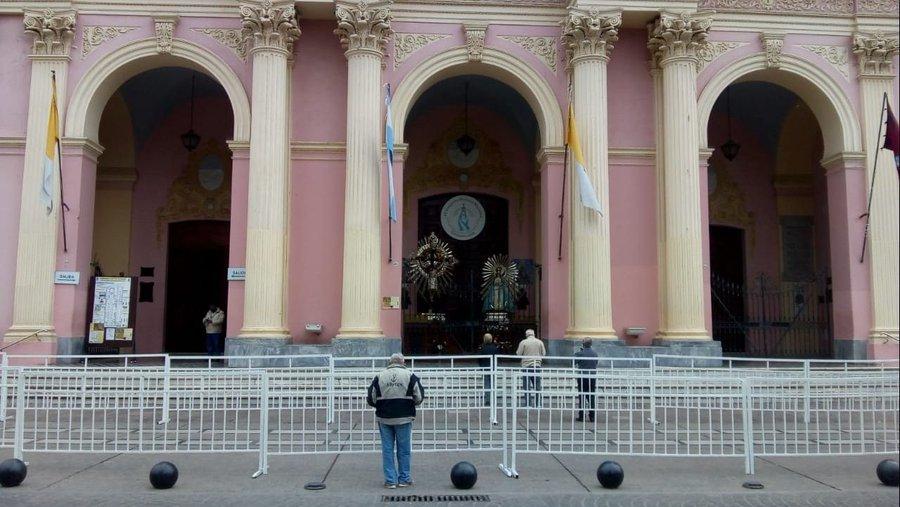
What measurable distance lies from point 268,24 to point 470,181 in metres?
8.25

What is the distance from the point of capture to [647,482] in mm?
8898

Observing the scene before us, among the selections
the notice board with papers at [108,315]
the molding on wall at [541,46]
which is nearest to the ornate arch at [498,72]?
the molding on wall at [541,46]

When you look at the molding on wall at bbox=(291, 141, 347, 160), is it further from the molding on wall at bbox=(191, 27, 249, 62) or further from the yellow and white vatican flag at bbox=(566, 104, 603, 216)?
the yellow and white vatican flag at bbox=(566, 104, 603, 216)

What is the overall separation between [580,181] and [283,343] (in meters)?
7.36

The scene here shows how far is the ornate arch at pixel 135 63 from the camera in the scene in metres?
18.1

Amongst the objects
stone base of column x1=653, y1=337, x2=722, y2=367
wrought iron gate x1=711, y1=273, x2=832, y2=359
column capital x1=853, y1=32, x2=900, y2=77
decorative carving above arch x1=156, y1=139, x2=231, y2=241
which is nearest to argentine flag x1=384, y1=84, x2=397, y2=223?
stone base of column x1=653, y1=337, x2=722, y2=367

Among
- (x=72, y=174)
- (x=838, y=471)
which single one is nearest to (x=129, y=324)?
(x=72, y=174)

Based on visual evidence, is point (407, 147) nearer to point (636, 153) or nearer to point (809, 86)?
point (636, 153)

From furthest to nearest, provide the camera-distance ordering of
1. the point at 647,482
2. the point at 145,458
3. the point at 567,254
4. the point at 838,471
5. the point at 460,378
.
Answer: the point at 567,254, the point at 460,378, the point at 145,458, the point at 838,471, the point at 647,482

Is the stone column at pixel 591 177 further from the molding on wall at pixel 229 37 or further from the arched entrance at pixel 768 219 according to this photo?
the molding on wall at pixel 229 37

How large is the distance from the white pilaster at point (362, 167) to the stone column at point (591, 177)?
438 centimetres

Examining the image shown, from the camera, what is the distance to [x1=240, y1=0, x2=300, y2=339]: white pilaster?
1720 centimetres

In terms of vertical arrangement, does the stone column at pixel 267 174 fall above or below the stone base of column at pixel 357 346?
above

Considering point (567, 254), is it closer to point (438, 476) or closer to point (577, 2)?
point (577, 2)
